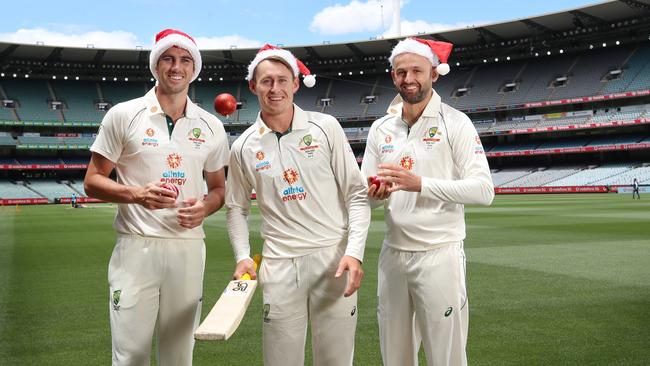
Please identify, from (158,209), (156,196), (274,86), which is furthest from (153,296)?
(274,86)

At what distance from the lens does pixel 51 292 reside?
873 centimetres

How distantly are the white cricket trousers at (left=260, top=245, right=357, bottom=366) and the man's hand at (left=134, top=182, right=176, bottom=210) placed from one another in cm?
74

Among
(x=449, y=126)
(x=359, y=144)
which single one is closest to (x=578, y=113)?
(x=359, y=144)

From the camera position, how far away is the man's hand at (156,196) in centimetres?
330

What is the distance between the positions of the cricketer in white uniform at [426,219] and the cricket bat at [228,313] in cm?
96

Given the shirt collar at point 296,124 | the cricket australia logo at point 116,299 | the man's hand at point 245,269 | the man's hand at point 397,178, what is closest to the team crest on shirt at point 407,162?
the man's hand at point 397,178

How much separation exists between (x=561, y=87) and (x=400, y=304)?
194ft

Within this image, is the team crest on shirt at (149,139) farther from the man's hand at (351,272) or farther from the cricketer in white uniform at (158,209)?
the man's hand at (351,272)

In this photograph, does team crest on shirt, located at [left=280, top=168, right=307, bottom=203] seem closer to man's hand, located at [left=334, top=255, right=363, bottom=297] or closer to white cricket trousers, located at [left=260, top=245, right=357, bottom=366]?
white cricket trousers, located at [left=260, top=245, right=357, bottom=366]

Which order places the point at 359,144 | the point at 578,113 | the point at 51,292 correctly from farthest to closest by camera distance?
the point at 359,144 → the point at 578,113 → the point at 51,292

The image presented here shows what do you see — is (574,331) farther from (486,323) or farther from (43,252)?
(43,252)

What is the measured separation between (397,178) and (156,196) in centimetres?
143

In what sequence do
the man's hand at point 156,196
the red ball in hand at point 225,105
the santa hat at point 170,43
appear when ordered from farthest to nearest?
the red ball in hand at point 225,105 < the santa hat at point 170,43 < the man's hand at point 156,196

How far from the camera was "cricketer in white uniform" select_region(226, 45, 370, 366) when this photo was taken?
3.47 metres
